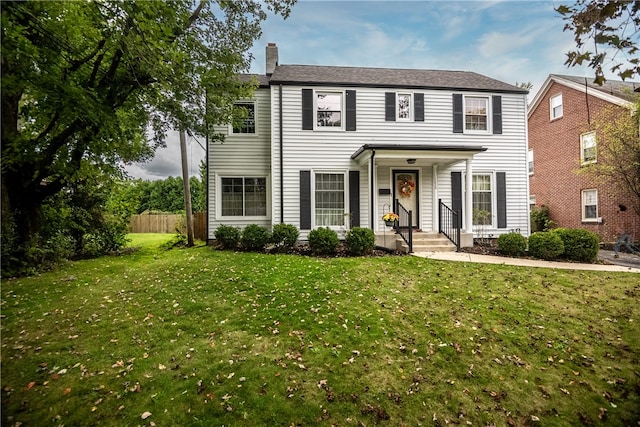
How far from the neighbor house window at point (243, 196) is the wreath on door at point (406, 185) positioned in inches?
195

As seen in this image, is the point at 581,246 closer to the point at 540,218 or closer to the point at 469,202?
the point at 469,202

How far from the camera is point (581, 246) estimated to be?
26.7ft

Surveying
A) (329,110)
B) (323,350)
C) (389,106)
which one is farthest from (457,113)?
(323,350)

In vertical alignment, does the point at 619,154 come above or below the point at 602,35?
above

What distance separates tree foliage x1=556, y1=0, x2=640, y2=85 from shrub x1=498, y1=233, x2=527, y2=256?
22.3 ft

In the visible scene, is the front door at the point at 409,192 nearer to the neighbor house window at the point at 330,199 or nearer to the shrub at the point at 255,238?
the neighbor house window at the point at 330,199

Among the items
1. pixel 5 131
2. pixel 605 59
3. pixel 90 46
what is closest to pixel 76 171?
pixel 5 131

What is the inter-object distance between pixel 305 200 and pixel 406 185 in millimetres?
3667

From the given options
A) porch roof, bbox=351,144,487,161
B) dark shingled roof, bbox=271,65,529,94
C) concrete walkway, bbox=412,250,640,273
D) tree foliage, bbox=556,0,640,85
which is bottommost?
concrete walkway, bbox=412,250,640,273

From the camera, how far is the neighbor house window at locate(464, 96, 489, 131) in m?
11.2

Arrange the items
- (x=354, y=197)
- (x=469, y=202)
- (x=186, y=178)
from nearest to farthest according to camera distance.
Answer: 1. (x=469, y=202)
2. (x=354, y=197)
3. (x=186, y=178)

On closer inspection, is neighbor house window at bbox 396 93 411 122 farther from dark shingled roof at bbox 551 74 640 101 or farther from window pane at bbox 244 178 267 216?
window pane at bbox 244 178 267 216

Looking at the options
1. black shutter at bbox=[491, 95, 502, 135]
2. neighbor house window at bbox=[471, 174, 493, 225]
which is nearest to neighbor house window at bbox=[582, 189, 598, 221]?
neighbor house window at bbox=[471, 174, 493, 225]

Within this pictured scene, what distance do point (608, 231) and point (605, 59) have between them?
1440cm
